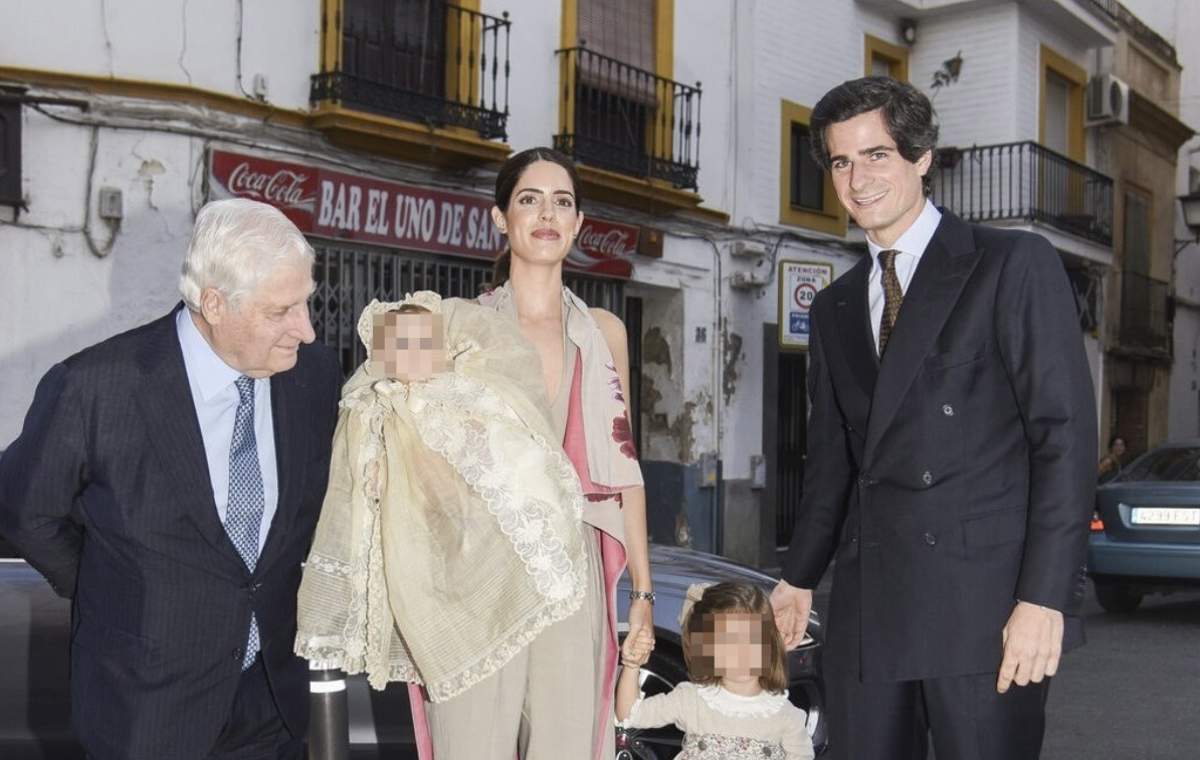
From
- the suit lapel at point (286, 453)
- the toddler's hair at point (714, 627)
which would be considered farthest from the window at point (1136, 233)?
the suit lapel at point (286, 453)

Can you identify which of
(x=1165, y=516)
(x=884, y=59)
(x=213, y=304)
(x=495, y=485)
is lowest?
(x=1165, y=516)

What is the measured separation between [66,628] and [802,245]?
12.2 metres

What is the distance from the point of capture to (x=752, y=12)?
49.4 feet

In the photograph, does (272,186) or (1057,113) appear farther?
(1057,113)

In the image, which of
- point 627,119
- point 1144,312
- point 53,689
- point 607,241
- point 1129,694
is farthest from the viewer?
point 1144,312

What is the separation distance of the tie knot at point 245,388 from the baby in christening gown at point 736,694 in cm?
156

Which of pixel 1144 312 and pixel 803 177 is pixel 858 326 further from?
pixel 1144 312

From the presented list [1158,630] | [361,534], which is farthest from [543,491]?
[1158,630]

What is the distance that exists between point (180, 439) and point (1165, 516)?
9.19 meters

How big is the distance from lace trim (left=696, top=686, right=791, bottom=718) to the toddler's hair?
28 millimetres

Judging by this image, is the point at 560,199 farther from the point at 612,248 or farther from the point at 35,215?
the point at 612,248

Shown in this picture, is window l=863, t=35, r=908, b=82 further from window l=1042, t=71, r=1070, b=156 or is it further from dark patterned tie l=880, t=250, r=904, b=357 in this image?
dark patterned tie l=880, t=250, r=904, b=357

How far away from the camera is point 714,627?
12.4 feet

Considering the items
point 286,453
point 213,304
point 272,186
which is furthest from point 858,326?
point 272,186
